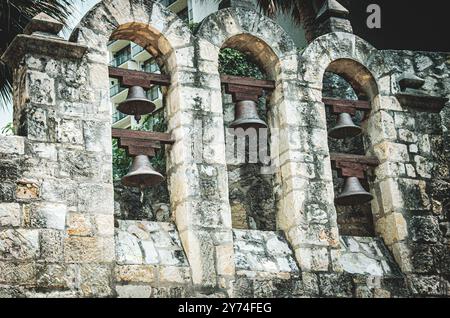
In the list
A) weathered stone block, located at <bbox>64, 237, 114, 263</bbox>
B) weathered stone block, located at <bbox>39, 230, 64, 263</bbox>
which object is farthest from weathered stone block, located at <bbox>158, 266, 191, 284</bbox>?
weathered stone block, located at <bbox>39, 230, 64, 263</bbox>

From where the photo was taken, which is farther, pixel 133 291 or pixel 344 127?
pixel 344 127

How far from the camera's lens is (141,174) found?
20.0 feet

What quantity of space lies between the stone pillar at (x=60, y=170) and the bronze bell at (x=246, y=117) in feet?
3.95

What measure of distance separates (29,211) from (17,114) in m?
0.91

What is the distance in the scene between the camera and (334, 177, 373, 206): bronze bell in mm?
6910

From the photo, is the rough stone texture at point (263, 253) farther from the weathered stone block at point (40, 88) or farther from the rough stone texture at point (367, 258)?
the weathered stone block at point (40, 88)

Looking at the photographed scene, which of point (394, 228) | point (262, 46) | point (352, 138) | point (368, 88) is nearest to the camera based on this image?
point (394, 228)

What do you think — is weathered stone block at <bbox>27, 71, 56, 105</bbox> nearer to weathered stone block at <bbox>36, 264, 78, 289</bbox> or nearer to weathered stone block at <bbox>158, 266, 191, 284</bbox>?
weathered stone block at <bbox>36, 264, 78, 289</bbox>

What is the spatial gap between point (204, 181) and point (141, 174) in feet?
1.76

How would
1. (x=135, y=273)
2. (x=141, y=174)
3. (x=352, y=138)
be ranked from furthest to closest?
(x=352, y=138), (x=141, y=174), (x=135, y=273)

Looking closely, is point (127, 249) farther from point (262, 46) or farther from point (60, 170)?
point (262, 46)

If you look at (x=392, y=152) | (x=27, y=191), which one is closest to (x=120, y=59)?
(x=392, y=152)

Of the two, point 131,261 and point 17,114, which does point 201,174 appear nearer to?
point 131,261

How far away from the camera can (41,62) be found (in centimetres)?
600
